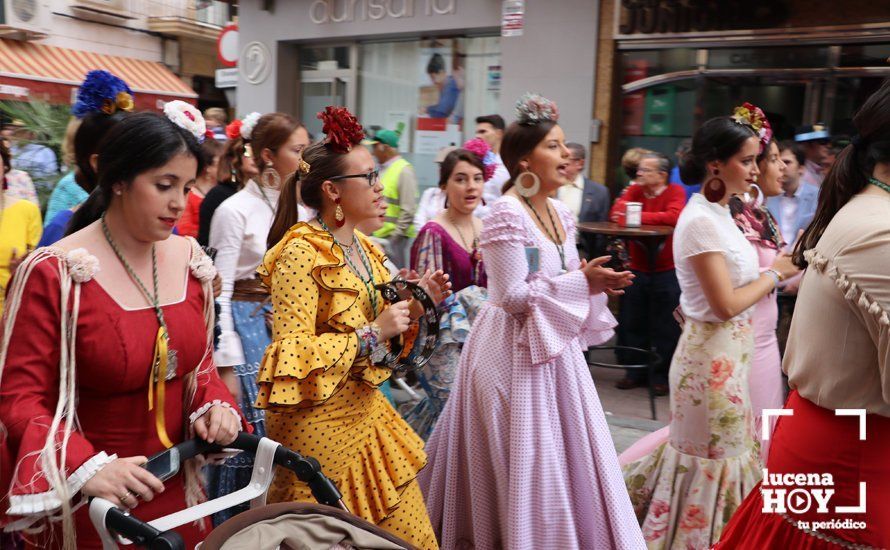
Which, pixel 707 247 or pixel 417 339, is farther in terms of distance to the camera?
pixel 707 247

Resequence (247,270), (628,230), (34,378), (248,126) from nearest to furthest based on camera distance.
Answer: (34,378) < (247,270) < (248,126) < (628,230)

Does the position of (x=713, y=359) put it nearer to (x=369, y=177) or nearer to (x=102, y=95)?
(x=369, y=177)

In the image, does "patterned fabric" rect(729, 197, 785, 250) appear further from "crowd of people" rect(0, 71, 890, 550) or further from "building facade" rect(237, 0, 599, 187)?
"building facade" rect(237, 0, 599, 187)

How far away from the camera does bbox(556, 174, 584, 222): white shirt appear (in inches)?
298

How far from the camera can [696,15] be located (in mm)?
8195

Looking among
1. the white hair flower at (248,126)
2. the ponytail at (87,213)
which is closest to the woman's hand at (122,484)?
the ponytail at (87,213)

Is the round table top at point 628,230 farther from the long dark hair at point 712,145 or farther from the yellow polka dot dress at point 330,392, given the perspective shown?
the yellow polka dot dress at point 330,392

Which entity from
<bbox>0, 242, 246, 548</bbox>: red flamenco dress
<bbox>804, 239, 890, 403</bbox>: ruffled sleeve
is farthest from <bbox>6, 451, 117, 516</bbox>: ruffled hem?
<bbox>804, 239, 890, 403</bbox>: ruffled sleeve

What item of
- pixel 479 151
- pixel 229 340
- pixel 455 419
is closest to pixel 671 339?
pixel 479 151

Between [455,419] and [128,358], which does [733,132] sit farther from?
[128,358]

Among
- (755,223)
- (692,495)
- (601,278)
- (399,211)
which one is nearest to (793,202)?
(755,223)

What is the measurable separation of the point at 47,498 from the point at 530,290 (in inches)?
76.8

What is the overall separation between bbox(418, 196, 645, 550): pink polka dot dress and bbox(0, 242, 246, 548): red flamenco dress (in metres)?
1.46

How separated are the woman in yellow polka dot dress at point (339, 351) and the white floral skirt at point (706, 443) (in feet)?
4.43
